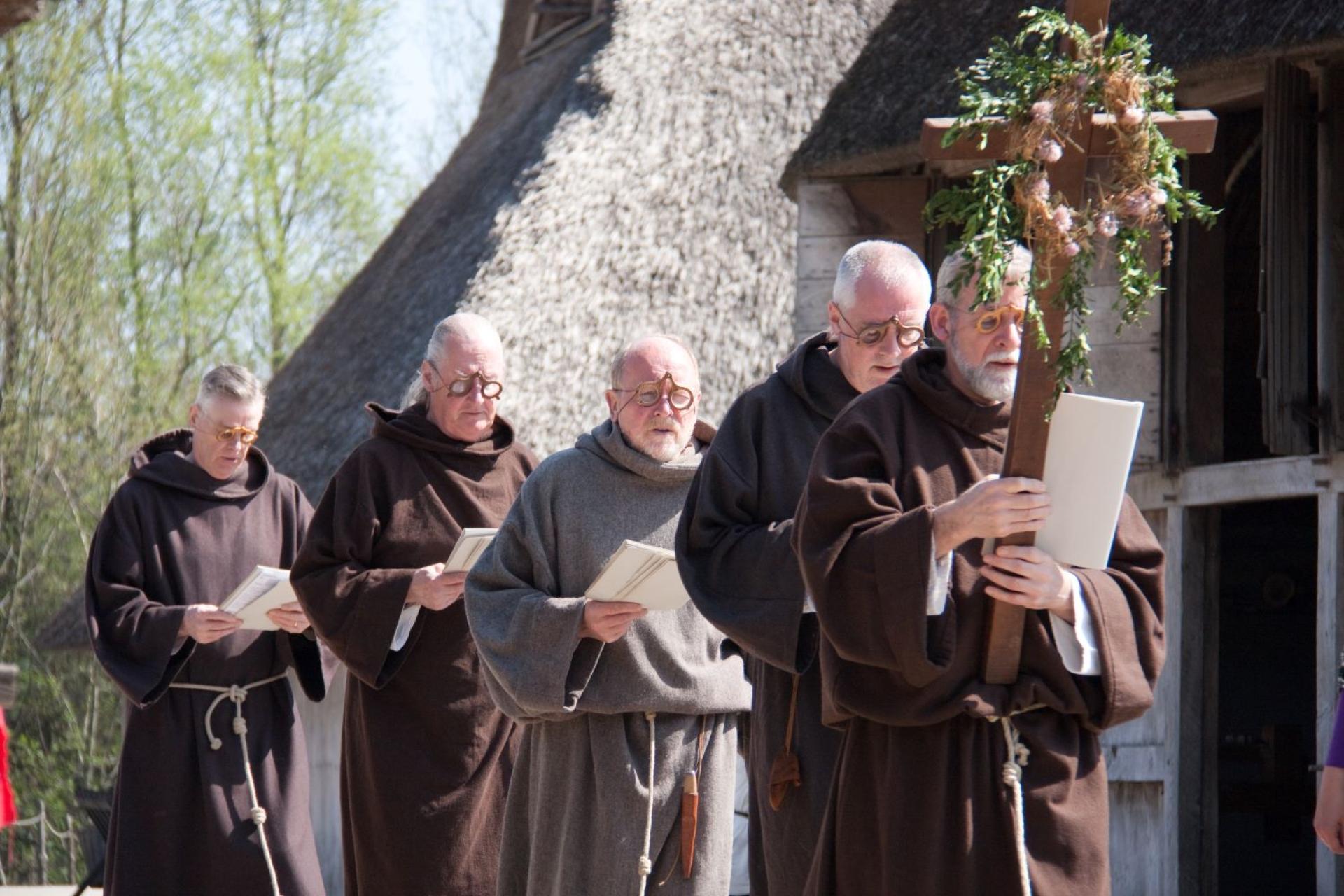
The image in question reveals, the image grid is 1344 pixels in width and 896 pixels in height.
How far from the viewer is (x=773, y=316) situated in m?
11.1

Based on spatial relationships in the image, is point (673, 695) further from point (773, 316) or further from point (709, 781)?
point (773, 316)

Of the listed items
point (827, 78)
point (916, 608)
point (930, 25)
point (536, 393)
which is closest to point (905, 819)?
point (916, 608)

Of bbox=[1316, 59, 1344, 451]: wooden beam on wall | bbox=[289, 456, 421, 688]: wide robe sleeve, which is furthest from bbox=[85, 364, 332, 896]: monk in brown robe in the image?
bbox=[1316, 59, 1344, 451]: wooden beam on wall

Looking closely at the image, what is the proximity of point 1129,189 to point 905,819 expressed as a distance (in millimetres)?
1142

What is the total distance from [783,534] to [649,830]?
87 centimetres

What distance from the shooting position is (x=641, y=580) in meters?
4.46

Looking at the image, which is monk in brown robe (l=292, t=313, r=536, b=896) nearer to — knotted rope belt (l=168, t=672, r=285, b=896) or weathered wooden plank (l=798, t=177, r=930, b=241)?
knotted rope belt (l=168, t=672, r=285, b=896)

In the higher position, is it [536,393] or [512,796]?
[536,393]

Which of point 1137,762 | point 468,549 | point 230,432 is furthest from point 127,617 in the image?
point 1137,762

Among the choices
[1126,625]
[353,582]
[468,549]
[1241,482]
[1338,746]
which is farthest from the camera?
[1241,482]

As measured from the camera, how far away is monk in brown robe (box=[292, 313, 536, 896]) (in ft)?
18.3

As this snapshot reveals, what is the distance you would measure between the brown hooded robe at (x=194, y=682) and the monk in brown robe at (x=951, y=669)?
3149 mm

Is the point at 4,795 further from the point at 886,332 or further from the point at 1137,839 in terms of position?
the point at 1137,839

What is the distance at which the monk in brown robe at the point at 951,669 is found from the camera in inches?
133
